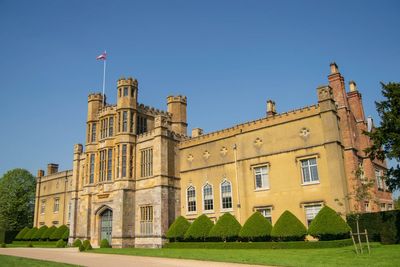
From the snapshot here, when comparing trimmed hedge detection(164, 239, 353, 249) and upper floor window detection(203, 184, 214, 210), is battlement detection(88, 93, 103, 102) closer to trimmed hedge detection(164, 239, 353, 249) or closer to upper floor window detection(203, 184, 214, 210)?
upper floor window detection(203, 184, 214, 210)

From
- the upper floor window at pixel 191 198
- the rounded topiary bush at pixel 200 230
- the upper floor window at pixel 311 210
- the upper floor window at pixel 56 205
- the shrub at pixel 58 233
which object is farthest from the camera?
the upper floor window at pixel 56 205

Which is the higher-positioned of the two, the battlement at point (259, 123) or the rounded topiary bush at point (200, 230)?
the battlement at point (259, 123)

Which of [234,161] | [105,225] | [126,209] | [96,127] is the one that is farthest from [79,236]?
[234,161]

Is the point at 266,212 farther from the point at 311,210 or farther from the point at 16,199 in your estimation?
the point at 16,199

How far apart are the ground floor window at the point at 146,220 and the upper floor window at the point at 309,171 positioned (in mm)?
14553

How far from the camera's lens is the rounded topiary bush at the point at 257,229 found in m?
25.5

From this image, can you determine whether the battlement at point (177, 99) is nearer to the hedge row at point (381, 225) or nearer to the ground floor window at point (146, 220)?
the ground floor window at point (146, 220)

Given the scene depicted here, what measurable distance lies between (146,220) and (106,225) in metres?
5.31

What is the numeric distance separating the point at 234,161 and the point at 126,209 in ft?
37.2

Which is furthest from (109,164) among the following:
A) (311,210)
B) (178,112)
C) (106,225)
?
(311,210)

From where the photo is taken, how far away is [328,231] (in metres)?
22.5

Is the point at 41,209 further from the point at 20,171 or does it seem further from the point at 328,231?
the point at 328,231

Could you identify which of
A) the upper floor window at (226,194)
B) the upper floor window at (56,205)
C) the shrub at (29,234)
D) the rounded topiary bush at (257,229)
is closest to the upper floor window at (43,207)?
the upper floor window at (56,205)

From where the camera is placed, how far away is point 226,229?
2731 cm
